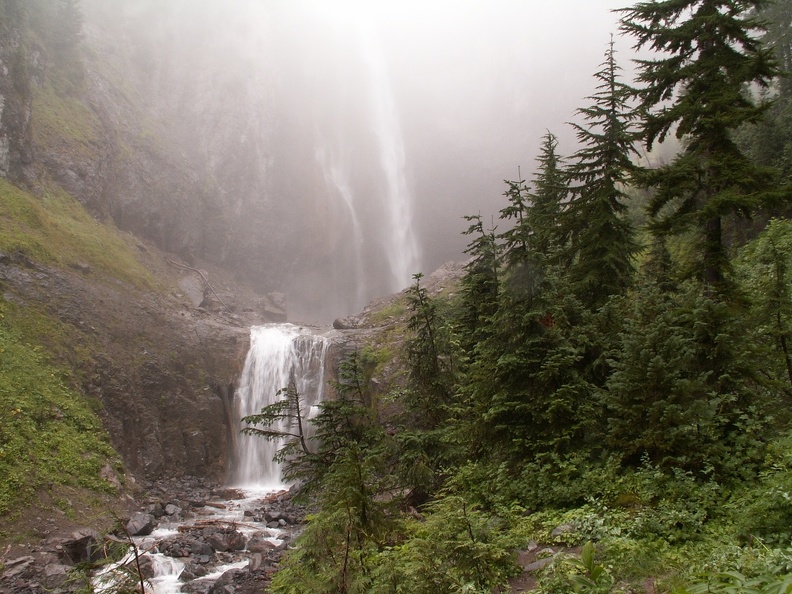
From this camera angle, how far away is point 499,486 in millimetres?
8633

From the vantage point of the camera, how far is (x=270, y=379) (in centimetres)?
3067

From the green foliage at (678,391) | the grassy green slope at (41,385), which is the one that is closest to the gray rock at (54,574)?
the grassy green slope at (41,385)

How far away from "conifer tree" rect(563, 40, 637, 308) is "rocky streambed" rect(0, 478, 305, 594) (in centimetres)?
927

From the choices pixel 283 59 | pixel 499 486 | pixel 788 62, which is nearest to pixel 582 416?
pixel 499 486

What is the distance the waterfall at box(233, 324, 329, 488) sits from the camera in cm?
2757

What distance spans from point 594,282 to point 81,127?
45.7m

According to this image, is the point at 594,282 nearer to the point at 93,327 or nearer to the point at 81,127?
the point at 93,327

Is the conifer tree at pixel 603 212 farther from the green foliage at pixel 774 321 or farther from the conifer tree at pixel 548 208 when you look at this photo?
the green foliage at pixel 774 321

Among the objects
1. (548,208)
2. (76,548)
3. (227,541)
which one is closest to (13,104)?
(76,548)

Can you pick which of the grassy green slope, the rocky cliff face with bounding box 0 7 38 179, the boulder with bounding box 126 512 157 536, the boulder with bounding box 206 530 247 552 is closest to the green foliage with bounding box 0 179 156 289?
the grassy green slope

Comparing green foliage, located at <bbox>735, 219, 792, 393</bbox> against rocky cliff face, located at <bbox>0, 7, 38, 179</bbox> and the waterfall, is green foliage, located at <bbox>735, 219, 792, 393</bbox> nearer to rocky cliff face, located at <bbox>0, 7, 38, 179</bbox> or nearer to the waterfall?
the waterfall

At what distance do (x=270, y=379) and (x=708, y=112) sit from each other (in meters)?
26.8

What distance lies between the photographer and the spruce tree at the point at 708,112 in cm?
967

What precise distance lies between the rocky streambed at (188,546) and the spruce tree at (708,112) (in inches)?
412
